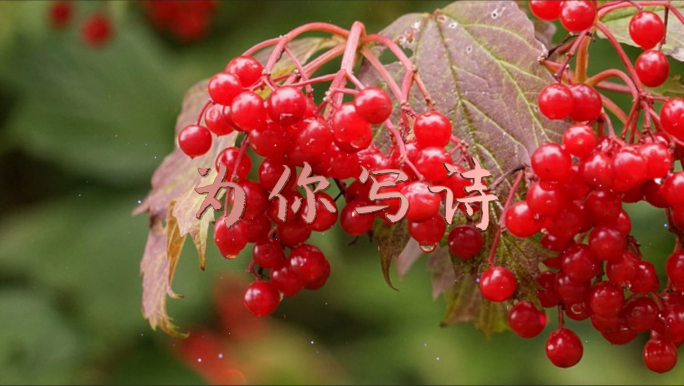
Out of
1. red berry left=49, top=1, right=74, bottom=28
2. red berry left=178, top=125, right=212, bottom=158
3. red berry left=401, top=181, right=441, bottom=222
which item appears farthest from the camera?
red berry left=49, top=1, right=74, bottom=28

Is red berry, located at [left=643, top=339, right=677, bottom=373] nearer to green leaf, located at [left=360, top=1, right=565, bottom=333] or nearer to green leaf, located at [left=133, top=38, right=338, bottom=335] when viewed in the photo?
green leaf, located at [left=360, top=1, right=565, bottom=333]

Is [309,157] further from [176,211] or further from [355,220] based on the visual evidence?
[176,211]

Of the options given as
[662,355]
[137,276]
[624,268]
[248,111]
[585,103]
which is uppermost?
[248,111]

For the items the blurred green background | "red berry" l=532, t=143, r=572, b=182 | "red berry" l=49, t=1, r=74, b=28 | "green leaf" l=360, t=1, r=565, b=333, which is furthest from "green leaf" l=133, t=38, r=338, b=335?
"red berry" l=49, t=1, r=74, b=28

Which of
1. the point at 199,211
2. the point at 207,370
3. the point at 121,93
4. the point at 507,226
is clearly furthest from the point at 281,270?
the point at 121,93

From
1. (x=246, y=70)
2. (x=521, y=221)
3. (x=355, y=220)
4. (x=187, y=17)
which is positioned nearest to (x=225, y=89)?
(x=246, y=70)

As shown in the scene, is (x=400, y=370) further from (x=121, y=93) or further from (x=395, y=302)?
(x=121, y=93)

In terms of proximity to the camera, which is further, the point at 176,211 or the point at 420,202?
the point at 176,211
